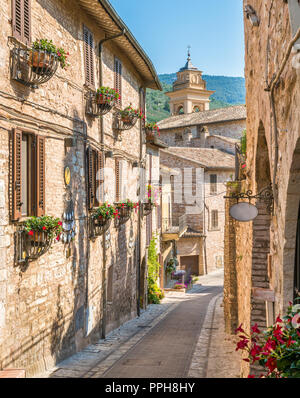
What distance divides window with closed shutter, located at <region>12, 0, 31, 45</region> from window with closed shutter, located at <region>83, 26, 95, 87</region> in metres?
3.08

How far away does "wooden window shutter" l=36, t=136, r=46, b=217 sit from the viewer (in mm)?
7945

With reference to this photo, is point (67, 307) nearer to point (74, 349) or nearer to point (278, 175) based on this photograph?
point (74, 349)

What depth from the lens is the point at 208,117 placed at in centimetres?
4309

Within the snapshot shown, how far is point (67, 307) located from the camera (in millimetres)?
9555

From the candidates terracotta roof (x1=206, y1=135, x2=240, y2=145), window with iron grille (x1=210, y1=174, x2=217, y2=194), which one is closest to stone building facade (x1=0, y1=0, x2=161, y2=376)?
window with iron grille (x1=210, y1=174, x2=217, y2=194)

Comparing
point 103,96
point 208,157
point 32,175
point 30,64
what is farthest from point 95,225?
point 208,157

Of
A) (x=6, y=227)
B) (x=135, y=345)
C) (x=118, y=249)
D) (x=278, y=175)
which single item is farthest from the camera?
(x=118, y=249)

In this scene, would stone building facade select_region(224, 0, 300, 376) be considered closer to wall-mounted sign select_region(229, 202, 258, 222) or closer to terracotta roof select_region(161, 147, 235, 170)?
wall-mounted sign select_region(229, 202, 258, 222)

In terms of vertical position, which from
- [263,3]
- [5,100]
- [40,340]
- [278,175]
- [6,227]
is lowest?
[40,340]

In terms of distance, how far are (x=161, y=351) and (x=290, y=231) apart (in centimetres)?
760

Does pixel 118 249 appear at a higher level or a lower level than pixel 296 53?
lower

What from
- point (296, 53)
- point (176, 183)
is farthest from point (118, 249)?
point (176, 183)

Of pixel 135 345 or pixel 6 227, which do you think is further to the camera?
pixel 135 345

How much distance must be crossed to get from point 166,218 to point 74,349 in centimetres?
1767
